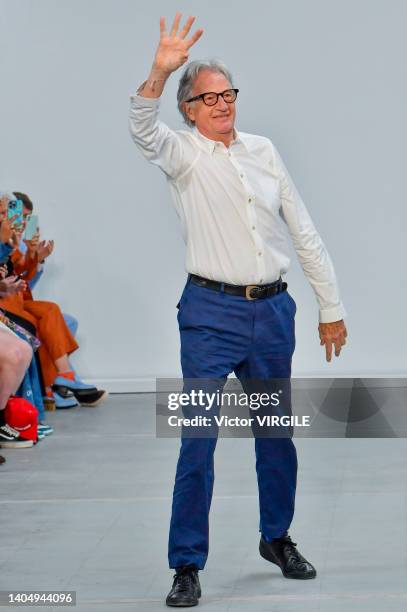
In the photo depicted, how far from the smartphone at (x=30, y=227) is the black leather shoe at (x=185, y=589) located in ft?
12.5

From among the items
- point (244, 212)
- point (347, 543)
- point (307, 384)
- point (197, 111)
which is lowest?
point (307, 384)

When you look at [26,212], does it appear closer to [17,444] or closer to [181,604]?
[17,444]

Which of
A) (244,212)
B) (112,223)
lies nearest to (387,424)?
(112,223)

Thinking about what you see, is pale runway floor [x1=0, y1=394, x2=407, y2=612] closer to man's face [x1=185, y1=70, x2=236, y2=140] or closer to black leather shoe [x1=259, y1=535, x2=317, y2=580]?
black leather shoe [x1=259, y1=535, x2=317, y2=580]

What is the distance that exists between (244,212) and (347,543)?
108 centimetres

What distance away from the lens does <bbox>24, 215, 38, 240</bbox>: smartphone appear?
22.4 feet

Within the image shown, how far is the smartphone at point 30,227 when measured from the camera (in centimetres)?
682

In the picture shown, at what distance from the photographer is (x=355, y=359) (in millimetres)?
7500

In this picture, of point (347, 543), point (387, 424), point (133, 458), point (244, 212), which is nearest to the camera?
point (244, 212)

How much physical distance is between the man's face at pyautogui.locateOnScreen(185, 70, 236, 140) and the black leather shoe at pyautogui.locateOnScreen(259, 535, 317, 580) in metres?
1.10

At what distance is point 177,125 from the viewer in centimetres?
742

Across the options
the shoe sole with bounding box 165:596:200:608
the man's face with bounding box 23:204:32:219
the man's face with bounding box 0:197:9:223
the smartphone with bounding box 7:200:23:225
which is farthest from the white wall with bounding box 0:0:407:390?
the shoe sole with bounding box 165:596:200:608

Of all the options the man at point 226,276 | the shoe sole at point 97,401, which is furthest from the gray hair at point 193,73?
the shoe sole at point 97,401

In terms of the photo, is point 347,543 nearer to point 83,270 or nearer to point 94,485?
point 94,485
